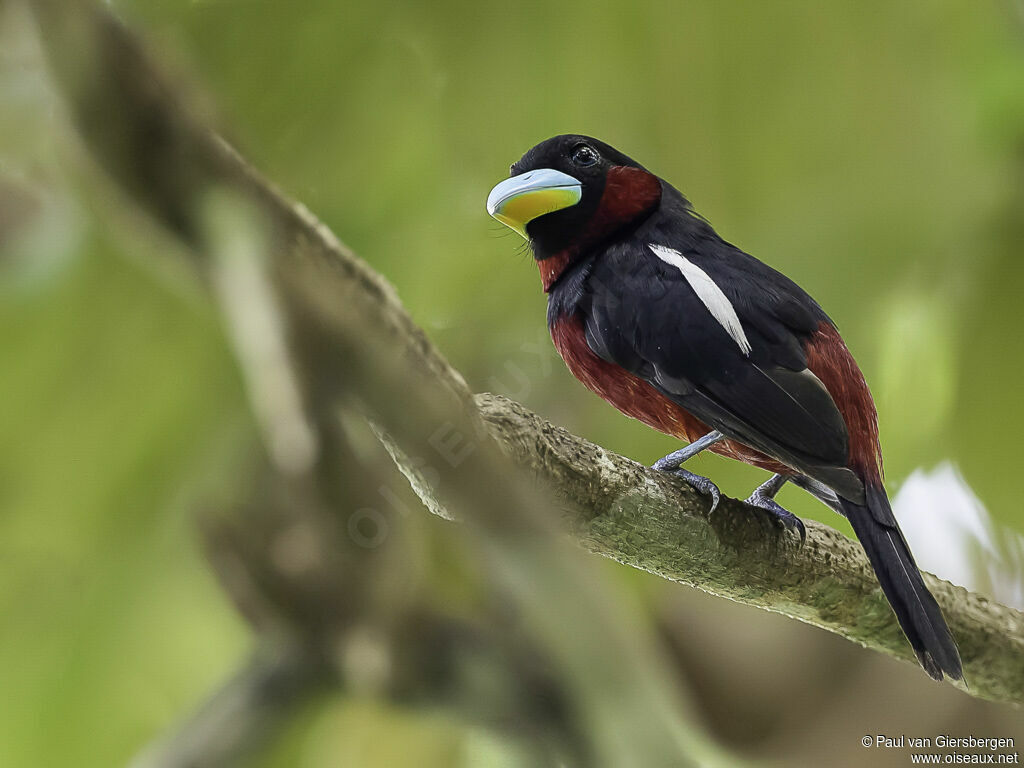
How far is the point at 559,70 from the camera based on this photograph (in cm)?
114

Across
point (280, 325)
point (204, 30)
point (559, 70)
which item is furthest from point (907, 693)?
point (204, 30)

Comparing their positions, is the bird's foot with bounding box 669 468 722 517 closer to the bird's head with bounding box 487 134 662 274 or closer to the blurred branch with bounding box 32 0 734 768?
the blurred branch with bounding box 32 0 734 768

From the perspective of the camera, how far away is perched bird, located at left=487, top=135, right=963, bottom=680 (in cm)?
80

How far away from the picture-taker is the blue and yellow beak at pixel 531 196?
906mm

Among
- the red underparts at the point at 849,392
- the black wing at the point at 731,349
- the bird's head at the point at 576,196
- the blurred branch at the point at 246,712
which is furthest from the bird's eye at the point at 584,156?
the blurred branch at the point at 246,712

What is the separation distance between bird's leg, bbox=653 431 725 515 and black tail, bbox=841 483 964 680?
110mm

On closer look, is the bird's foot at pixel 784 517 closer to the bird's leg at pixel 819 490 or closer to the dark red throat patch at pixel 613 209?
the bird's leg at pixel 819 490

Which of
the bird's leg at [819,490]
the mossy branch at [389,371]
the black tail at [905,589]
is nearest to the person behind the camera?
the mossy branch at [389,371]

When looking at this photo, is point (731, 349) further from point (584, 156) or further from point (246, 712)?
point (246, 712)

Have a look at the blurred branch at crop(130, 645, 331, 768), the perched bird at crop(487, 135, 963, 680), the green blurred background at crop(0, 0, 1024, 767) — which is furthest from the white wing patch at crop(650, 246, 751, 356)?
the blurred branch at crop(130, 645, 331, 768)

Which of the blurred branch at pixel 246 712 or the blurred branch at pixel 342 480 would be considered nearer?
the blurred branch at pixel 342 480

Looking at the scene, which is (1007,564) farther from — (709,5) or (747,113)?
(709,5)

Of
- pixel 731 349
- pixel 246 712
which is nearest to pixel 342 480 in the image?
pixel 246 712

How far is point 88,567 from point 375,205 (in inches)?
19.1
